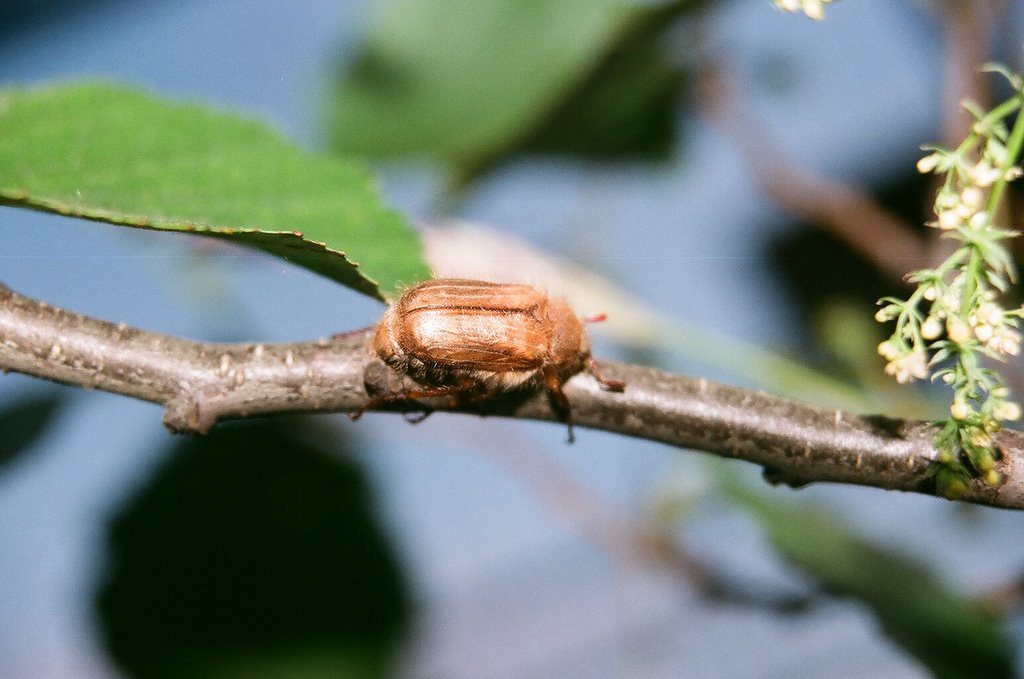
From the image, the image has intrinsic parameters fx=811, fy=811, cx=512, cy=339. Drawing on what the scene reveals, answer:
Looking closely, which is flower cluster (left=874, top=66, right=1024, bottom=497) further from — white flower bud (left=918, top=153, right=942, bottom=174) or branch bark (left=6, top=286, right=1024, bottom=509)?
branch bark (left=6, top=286, right=1024, bottom=509)

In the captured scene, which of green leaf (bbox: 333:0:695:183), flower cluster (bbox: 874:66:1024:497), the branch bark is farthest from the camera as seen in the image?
green leaf (bbox: 333:0:695:183)

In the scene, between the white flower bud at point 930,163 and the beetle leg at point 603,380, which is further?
the beetle leg at point 603,380

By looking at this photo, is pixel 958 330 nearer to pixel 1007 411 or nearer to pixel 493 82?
pixel 1007 411

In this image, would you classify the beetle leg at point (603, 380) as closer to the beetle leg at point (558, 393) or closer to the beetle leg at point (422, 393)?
the beetle leg at point (558, 393)

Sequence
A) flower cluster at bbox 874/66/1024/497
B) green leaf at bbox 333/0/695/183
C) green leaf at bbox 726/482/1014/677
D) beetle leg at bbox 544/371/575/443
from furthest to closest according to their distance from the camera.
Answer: green leaf at bbox 333/0/695/183, green leaf at bbox 726/482/1014/677, beetle leg at bbox 544/371/575/443, flower cluster at bbox 874/66/1024/497

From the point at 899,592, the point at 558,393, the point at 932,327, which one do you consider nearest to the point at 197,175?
the point at 558,393

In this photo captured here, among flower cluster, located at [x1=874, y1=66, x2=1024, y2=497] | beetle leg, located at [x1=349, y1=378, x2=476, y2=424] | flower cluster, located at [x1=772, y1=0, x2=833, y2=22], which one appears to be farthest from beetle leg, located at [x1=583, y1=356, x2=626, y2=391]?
flower cluster, located at [x1=772, y1=0, x2=833, y2=22]

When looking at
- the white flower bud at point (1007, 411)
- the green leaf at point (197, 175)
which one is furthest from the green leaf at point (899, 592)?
the green leaf at point (197, 175)
